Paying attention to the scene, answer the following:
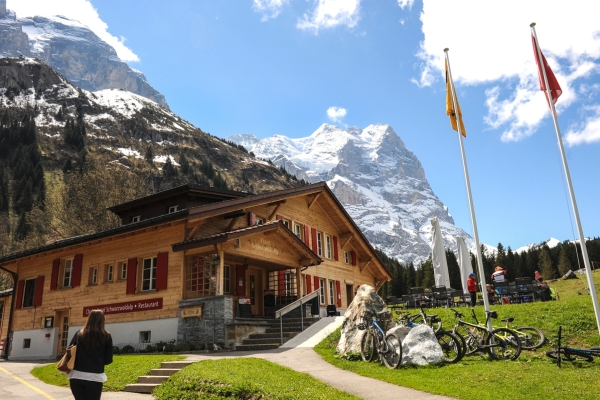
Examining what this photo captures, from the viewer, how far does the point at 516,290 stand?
720 inches

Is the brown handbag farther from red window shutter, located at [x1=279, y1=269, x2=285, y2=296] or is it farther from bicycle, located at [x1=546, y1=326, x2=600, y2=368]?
red window shutter, located at [x1=279, y1=269, x2=285, y2=296]

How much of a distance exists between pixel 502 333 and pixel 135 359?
911cm

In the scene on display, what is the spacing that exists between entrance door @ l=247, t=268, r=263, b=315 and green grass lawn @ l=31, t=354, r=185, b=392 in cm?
825

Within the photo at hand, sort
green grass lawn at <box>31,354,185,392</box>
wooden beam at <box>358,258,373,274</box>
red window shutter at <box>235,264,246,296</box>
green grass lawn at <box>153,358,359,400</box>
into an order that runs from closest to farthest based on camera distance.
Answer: green grass lawn at <box>153,358,359,400</box> < green grass lawn at <box>31,354,185,392</box> < red window shutter at <box>235,264,246,296</box> < wooden beam at <box>358,258,373,274</box>

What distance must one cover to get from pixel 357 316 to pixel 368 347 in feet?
3.99

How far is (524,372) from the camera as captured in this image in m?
8.68

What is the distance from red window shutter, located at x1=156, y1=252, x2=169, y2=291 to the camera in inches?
677

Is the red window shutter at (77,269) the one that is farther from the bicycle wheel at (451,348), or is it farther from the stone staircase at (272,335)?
the bicycle wheel at (451,348)

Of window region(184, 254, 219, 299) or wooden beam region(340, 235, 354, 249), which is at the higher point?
wooden beam region(340, 235, 354, 249)

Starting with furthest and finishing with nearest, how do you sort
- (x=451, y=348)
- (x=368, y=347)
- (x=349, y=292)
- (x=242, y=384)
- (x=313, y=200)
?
(x=349, y=292), (x=313, y=200), (x=368, y=347), (x=451, y=348), (x=242, y=384)

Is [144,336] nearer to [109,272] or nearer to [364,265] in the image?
[109,272]

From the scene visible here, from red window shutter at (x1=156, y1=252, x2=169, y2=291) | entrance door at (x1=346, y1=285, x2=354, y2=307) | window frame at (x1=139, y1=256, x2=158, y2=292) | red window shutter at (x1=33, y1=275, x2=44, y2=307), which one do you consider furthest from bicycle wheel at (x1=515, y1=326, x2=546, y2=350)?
red window shutter at (x1=33, y1=275, x2=44, y2=307)

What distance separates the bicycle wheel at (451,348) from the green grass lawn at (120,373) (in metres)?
6.37

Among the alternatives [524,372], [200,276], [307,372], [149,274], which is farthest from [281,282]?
[524,372]
